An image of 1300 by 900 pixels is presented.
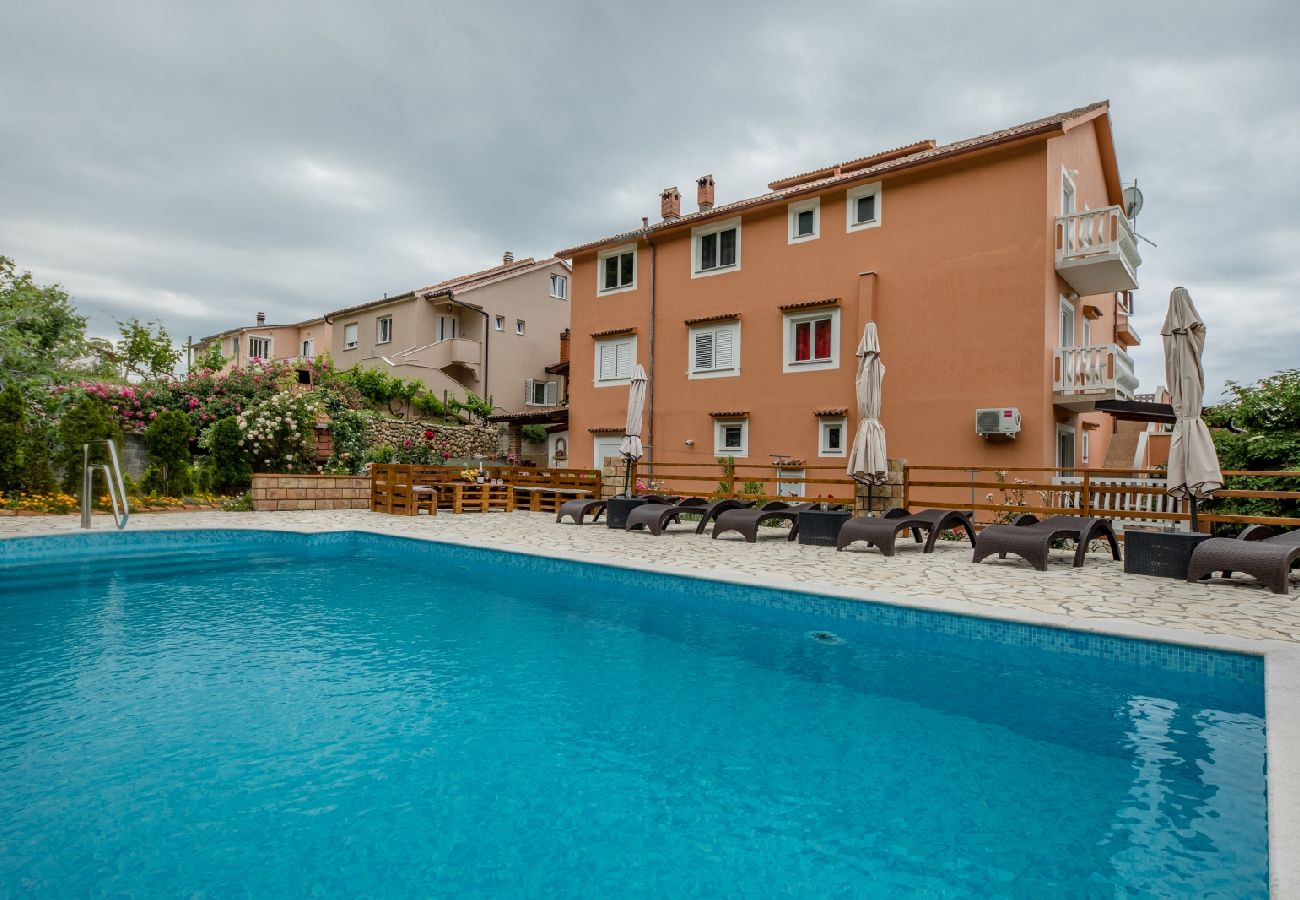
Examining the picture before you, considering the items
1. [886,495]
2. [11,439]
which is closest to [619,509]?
[886,495]

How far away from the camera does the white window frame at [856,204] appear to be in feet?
53.9

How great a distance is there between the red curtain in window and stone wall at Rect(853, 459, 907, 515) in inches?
199

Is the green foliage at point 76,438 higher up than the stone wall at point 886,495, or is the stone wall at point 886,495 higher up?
the green foliage at point 76,438

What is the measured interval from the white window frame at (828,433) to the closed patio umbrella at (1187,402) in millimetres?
8542

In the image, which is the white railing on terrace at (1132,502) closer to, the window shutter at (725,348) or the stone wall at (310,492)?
the window shutter at (725,348)

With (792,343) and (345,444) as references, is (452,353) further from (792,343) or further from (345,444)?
(792,343)

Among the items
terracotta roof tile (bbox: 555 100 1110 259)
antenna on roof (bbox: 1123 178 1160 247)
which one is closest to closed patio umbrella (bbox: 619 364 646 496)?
terracotta roof tile (bbox: 555 100 1110 259)

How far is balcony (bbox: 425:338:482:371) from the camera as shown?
92.4 feet

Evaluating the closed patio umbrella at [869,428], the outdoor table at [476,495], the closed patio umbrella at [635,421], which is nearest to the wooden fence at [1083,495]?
the closed patio umbrella at [869,428]

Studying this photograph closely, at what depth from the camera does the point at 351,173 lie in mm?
17141

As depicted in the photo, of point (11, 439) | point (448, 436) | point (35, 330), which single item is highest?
point (35, 330)

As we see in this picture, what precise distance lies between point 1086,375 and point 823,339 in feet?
19.1

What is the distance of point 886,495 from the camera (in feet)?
41.5

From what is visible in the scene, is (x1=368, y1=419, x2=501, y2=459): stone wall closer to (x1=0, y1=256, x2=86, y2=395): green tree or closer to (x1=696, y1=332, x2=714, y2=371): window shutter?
(x1=0, y1=256, x2=86, y2=395): green tree
